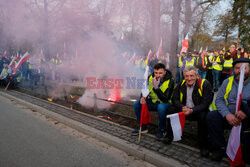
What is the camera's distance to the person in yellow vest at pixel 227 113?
8.45 feet

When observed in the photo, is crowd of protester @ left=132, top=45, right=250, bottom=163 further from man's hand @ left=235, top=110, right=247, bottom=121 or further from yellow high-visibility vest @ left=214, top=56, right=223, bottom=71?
yellow high-visibility vest @ left=214, top=56, right=223, bottom=71

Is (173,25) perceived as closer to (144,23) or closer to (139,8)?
(139,8)

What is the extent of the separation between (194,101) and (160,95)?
0.67m

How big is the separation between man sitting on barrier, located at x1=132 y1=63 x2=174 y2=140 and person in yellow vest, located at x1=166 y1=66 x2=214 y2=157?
184mm

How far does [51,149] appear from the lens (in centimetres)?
314

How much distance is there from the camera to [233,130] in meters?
2.55

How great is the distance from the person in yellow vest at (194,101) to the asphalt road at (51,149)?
1.06 meters

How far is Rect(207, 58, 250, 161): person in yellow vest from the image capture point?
258cm

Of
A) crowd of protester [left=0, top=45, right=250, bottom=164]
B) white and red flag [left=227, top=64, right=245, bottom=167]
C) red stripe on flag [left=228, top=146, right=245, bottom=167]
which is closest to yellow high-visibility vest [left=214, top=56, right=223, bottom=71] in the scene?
crowd of protester [left=0, top=45, right=250, bottom=164]

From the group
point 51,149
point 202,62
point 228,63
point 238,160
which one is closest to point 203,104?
point 238,160

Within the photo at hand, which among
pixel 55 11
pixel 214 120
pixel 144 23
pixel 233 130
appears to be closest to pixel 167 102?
pixel 214 120

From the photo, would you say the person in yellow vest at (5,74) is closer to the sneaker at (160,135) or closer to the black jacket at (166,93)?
the black jacket at (166,93)

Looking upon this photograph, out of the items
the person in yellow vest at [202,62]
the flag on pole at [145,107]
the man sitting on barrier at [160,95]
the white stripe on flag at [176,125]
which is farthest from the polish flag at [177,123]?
the person in yellow vest at [202,62]

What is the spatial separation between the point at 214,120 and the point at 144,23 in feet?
20.8
